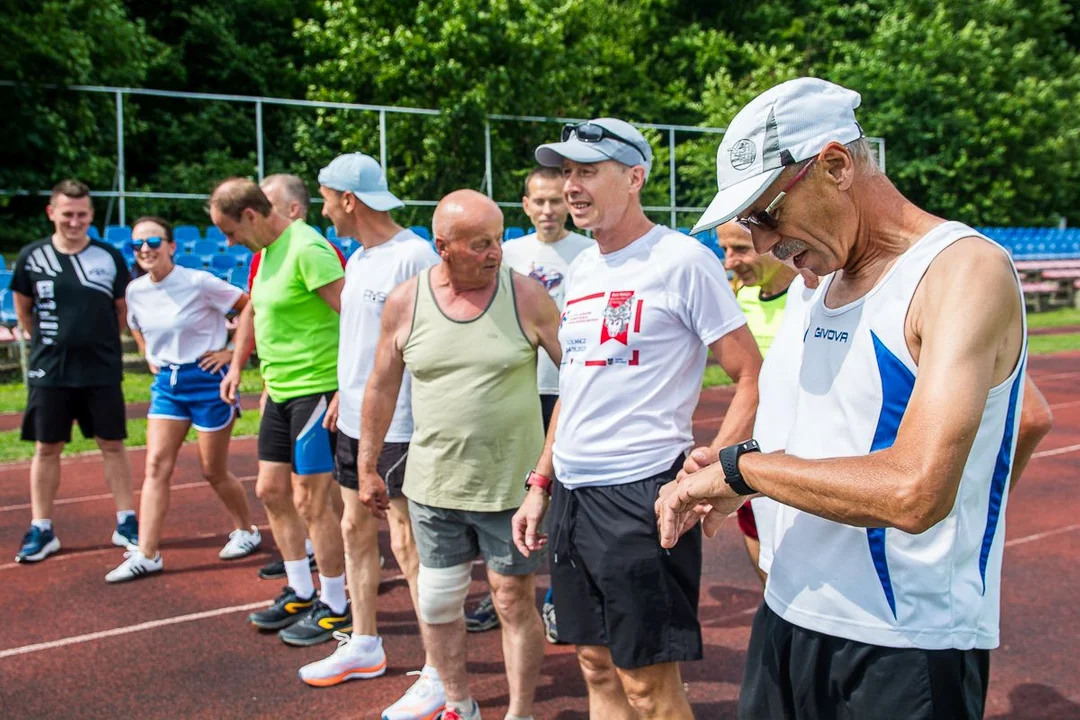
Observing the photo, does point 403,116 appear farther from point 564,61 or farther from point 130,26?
point 130,26

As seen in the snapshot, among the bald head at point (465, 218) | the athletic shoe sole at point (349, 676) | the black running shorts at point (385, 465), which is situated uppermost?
the bald head at point (465, 218)

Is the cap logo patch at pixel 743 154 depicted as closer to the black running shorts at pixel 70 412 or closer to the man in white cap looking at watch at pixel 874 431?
the man in white cap looking at watch at pixel 874 431

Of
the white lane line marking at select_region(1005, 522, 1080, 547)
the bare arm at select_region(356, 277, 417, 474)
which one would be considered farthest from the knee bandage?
the white lane line marking at select_region(1005, 522, 1080, 547)

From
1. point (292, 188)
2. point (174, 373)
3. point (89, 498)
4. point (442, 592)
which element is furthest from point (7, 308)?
point (442, 592)

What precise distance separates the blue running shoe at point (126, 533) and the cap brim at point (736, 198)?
5.44m

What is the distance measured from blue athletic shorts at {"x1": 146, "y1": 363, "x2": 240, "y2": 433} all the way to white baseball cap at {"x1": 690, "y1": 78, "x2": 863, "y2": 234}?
462cm

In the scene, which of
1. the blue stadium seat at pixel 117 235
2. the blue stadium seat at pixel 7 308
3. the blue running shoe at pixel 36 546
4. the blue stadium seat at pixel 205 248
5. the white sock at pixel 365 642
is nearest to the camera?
the white sock at pixel 365 642

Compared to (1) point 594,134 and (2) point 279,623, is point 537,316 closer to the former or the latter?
(1) point 594,134

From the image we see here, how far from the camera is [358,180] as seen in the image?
4488 mm

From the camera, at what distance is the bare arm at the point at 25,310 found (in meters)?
6.34

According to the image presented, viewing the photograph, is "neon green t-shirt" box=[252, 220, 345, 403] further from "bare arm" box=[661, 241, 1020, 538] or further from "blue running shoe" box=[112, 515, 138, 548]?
"bare arm" box=[661, 241, 1020, 538]

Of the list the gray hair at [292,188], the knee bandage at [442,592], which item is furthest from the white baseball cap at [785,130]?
the gray hair at [292,188]

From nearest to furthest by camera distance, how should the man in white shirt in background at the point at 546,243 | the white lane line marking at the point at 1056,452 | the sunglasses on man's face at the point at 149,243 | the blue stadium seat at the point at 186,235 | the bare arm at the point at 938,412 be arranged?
1. the bare arm at the point at 938,412
2. the man in white shirt in background at the point at 546,243
3. the sunglasses on man's face at the point at 149,243
4. the white lane line marking at the point at 1056,452
5. the blue stadium seat at the point at 186,235

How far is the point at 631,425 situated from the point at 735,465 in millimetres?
1157
